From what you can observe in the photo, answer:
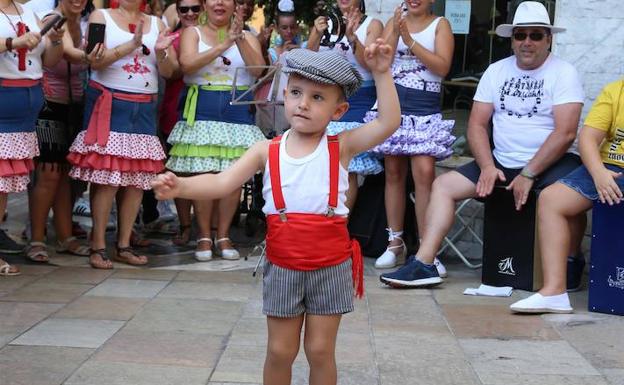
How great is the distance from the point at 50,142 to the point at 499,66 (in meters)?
3.07

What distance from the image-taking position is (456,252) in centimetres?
719

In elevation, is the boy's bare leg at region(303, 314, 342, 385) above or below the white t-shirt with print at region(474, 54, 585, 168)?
below

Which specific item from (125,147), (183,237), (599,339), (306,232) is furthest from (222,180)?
(183,237)

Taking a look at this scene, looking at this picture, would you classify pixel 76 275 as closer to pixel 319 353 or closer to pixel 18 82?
pixel 18 82

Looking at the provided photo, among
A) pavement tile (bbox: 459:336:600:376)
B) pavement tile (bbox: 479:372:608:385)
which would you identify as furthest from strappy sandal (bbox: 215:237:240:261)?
pavement tile (bbox: 479:372:608:385)

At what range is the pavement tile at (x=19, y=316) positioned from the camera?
5031 millimetres

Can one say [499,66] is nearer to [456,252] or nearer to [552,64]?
[552,64]

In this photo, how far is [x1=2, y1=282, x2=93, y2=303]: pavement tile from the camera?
18.9 feet

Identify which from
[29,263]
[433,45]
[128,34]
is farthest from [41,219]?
[433,45]

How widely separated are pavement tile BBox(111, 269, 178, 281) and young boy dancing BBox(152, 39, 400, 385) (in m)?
2.86

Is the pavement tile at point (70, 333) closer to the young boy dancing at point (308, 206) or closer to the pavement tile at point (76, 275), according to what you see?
the pavement tile at point (76, 275)

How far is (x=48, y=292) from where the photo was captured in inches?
235

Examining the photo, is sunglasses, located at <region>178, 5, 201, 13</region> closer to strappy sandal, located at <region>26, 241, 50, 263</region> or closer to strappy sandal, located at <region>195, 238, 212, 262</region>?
strappy sandal, located at <region>195, 238, 212, 262</region>

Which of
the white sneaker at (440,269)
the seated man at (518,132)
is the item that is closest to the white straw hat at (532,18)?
the seated man at (518,132)
